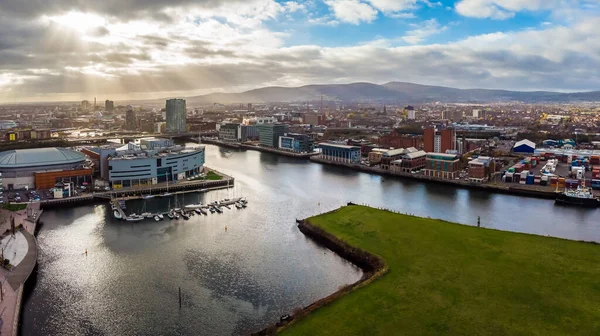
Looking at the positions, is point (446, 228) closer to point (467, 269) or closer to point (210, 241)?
point (467, 269)

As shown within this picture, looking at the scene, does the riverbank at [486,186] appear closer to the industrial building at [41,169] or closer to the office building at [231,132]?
the industrial building at [41,169]

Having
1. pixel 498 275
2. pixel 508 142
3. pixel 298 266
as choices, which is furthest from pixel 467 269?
pixel 508 142

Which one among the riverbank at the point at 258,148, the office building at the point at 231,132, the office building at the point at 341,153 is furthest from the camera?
the office building at the point at 231,132

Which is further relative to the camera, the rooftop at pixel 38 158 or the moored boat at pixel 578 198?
the rooftop at pixel 38 158

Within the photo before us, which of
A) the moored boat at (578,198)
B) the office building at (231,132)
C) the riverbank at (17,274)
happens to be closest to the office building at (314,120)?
the office building at (231,132)

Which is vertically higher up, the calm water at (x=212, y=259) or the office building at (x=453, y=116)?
the office building at (x=453, y=116)

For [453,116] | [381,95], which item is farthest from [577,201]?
[381,95]

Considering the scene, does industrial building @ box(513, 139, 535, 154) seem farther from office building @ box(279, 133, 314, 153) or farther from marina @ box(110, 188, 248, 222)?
marina @ box(110, 188, 248, 222)

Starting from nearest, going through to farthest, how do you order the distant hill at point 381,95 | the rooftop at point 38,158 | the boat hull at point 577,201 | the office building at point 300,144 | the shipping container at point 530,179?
the boat hull at point 577,201 < the rooftop at point 38,158 < the shipping container at point 530,179 < the office building at point 300,144 < the distant hill at point 381,95

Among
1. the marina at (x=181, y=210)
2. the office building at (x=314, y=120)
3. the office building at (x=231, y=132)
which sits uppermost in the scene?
the office building at (x=314, y=120)
